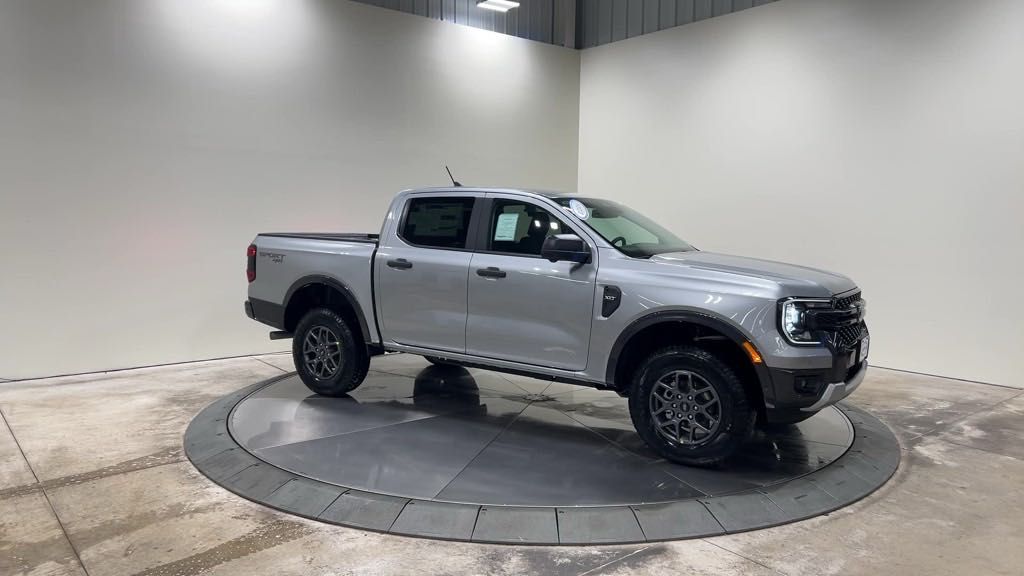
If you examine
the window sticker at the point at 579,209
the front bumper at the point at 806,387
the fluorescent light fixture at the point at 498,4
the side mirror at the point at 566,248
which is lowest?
the front bumper at the point at 806,387

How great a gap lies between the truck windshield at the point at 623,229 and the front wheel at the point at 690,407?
0.83 metres

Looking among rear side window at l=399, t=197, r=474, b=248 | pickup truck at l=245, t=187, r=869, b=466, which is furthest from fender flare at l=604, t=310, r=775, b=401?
rear side window at l=399, t=197, r=474, b=248

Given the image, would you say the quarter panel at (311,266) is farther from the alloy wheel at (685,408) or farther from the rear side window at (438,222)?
the alloy wheel at (685,408)

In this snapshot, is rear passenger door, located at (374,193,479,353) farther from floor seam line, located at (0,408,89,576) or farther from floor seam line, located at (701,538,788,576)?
floor seam line, located at (0,408,89,576)

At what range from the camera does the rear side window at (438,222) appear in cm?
536

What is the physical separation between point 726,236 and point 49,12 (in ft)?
26.2

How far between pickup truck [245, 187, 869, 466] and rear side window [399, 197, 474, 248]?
0.01 m

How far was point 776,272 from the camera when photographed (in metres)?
4.33

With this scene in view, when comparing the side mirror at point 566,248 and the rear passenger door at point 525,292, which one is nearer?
the side mirror at point 566,248

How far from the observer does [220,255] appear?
7699 millimetres

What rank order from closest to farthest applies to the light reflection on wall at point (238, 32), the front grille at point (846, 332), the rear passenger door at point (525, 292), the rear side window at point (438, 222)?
the front grille at point (846, 332), the rear passenger door at point (525, 292), the rear side window at point (438, 222), the light reflection on wall at point (238, 32)

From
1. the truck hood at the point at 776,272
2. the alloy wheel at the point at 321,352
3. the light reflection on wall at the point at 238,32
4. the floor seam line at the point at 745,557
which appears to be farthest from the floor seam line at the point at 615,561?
the light reflection on wall at the point at 238,32

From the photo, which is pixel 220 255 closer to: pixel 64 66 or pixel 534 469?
pixel 64 66

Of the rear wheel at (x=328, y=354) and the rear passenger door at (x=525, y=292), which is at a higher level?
the rear passenger door at (x=525, y=292)
